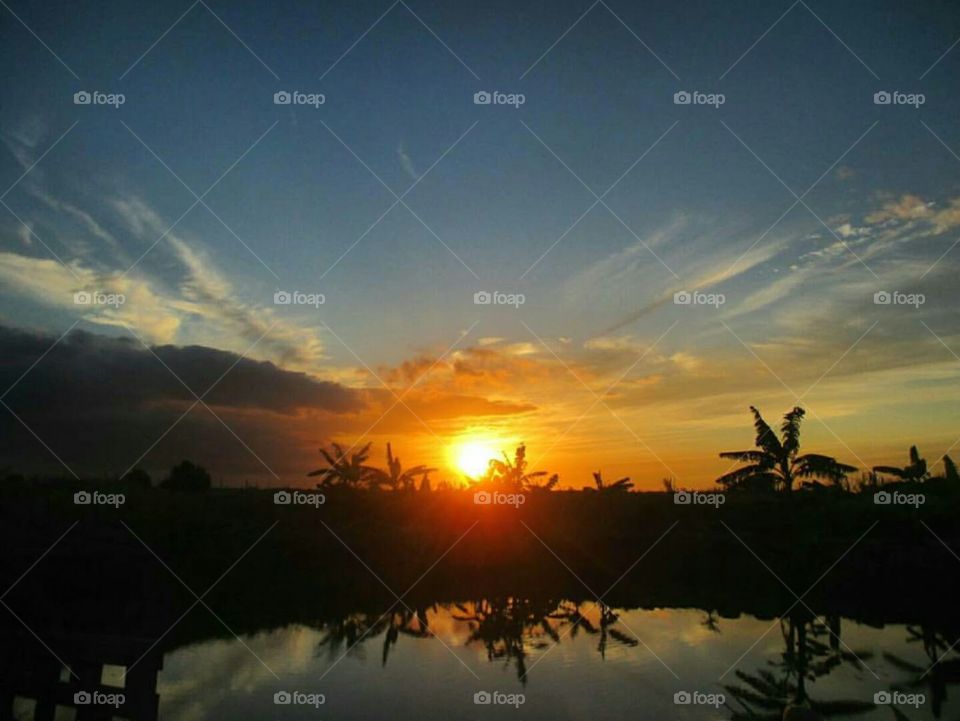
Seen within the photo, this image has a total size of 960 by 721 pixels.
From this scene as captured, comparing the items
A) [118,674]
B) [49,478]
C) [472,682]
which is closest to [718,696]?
[472,682]

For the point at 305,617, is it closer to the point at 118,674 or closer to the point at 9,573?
the point at 118,674

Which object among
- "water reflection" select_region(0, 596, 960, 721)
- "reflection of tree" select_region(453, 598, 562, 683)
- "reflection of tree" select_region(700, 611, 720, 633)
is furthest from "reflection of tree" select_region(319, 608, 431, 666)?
"reflection of tree" select_region(700, 611, 720, 633)

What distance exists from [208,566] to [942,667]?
661 inches

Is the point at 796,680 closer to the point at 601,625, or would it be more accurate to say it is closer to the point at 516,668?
the point at 516,668

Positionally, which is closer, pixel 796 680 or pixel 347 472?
pixel 796 680

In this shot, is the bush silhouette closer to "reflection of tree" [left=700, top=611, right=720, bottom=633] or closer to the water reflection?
the water reflection

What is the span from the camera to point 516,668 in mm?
10695

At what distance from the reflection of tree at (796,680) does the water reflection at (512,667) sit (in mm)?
33

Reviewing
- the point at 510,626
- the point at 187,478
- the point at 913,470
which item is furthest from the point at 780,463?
the point at 187,478

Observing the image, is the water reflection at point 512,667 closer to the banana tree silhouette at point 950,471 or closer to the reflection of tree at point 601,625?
the reflection of tree at point 601,625

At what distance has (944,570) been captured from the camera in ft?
59.5

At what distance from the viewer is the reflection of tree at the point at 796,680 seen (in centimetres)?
870

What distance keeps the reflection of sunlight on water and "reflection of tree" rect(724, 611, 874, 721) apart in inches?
6.5

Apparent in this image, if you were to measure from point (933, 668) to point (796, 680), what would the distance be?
2.86m
